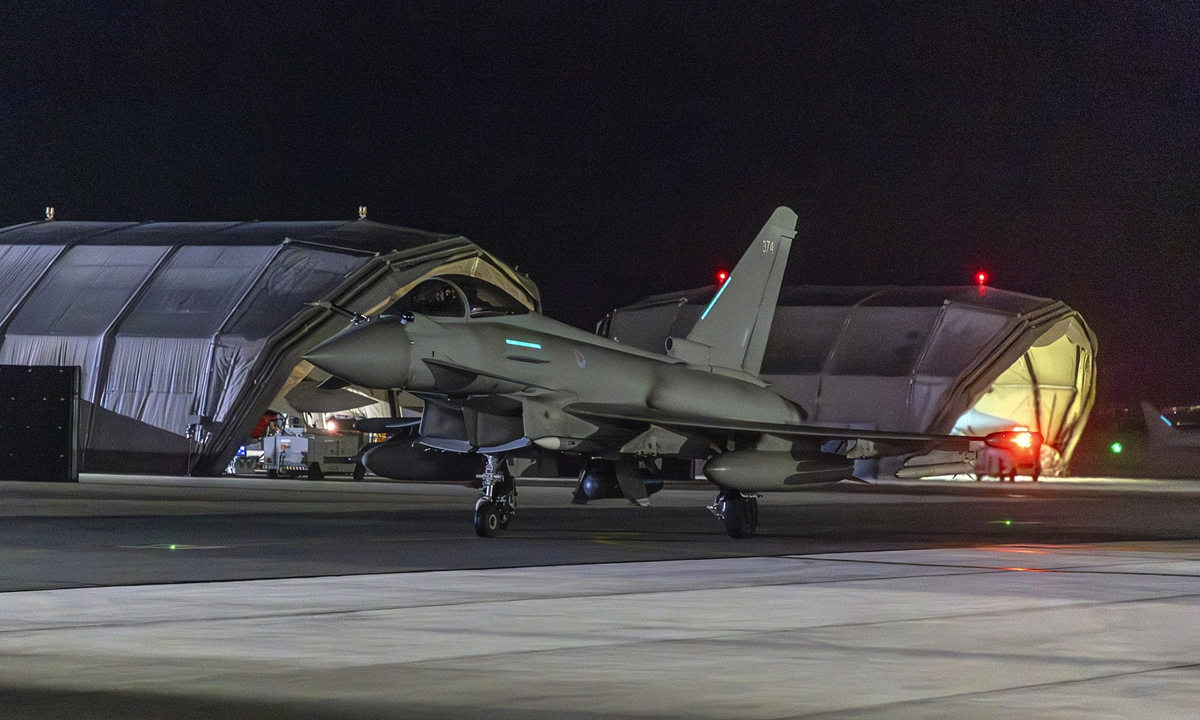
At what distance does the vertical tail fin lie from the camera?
2184cm

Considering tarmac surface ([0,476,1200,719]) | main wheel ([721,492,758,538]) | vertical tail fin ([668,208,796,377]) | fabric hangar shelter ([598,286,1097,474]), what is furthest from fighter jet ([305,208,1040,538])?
fabric hangar shelter ([598,286,1097,474])

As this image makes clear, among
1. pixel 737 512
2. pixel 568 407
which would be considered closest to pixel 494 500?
pixel 568 407

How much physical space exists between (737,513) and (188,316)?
119ft

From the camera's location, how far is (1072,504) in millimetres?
33469

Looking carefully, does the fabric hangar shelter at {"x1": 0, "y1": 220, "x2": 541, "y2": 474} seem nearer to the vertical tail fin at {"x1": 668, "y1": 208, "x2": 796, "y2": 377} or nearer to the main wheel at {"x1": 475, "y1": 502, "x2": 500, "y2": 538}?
the vertical tail fin at {"x1": 668, "y1": 208, "x2": 796, "y2": 377}

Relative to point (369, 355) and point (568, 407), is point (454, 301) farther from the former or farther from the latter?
point (568, 407)

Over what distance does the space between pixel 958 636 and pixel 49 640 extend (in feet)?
18.6

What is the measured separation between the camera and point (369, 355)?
16.6 metres

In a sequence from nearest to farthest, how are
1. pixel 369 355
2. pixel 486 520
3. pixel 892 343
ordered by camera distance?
pixel 369 355
pixel 486 520
pixel 892 343

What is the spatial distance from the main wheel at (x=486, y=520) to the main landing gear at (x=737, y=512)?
320cm

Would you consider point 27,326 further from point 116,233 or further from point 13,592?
point 13,592

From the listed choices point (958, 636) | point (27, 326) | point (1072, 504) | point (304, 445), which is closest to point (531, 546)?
point (958, 636)

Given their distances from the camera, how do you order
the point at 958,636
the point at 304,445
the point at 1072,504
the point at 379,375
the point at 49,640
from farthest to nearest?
the point at 304,445 → the point at 1072,504 → the point at 379,375 → the point at 958,636 → the point at 49,640

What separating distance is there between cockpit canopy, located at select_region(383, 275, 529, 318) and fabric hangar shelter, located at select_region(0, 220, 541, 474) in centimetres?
3226
